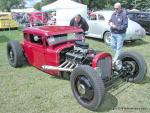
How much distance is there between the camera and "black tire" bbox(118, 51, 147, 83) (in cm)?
616

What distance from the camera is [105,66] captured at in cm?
579

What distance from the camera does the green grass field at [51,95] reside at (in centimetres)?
515

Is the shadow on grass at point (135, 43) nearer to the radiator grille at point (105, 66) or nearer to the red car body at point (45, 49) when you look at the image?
the red car body at point (45, 49)

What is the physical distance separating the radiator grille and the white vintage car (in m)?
6.34

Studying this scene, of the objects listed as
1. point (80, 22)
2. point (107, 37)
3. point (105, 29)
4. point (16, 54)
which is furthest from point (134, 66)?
point (105, 29)

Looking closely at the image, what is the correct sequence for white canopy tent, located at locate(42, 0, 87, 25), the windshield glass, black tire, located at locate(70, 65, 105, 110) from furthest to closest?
white canopy tent, located at locate(42, 0, 87, 25)
the windshield glass
black tire, located at locate(70, 65, 105, 110)

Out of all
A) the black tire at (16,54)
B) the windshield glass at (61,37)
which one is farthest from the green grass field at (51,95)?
the windshield glass at (61,37)

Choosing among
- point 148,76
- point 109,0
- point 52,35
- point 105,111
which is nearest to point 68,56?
point 52,35

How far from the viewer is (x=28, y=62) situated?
8.01 m

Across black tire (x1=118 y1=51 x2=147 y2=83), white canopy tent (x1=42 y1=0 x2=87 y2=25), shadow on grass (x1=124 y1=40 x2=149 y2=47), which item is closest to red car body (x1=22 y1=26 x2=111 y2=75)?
black tire (x1=118 y1=51 x2=147 y2=83)

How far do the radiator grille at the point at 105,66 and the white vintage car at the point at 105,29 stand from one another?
20.8 feet

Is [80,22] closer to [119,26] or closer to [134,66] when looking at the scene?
[119,26]

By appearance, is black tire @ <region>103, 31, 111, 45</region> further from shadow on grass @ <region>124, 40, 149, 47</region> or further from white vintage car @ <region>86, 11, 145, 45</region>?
shadow on grass @ <region>124, 40, 149, 47</region>

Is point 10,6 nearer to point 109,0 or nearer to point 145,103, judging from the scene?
point 109,0
